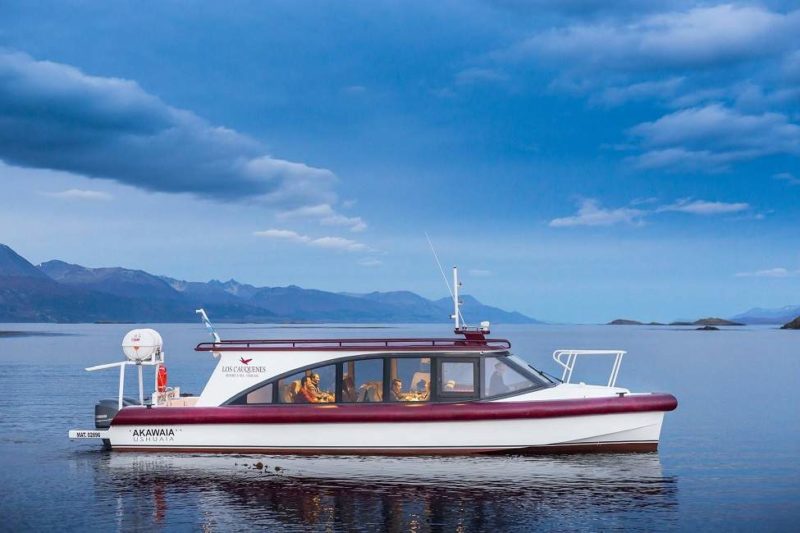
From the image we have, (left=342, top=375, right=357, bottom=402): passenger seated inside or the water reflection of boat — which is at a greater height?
(left=342, top=375, right=357, bottom=402): passenger seated inside

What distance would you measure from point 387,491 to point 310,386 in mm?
3794

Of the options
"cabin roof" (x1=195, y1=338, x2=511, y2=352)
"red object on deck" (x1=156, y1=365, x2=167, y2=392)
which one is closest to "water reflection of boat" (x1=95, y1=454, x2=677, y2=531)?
"red object on deck" (x1=156, y1=365, x2=167, y2=392)

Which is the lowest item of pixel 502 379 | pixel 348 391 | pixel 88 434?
pixel 88 434

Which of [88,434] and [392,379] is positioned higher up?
[392,379]

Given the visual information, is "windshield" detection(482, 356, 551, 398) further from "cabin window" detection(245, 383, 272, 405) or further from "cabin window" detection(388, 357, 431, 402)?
"cabin window" detection(245, 383, 272, 405)

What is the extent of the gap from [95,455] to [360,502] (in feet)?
25.7

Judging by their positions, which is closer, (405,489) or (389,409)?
(405,489)

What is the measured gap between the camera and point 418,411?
18.5m

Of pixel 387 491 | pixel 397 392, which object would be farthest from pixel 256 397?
pixel 387 491

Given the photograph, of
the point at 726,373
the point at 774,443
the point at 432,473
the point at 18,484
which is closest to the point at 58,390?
the point at 18,484

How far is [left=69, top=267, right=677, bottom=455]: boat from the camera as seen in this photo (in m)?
18.6

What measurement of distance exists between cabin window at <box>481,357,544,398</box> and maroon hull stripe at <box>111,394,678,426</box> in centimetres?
36

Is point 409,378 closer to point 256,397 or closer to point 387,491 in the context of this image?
point 256,397

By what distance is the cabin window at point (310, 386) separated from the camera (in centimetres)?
1900
